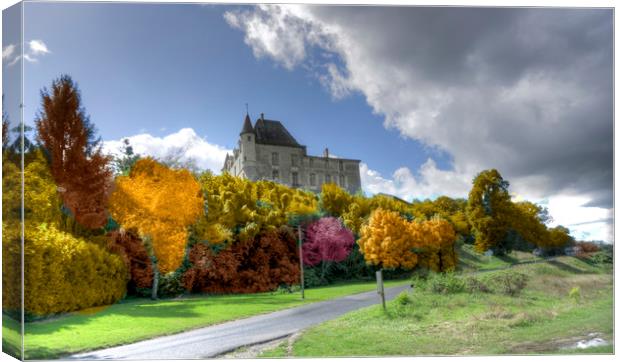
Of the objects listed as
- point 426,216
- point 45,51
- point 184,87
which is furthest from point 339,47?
point 45,51

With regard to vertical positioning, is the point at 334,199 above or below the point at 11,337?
above

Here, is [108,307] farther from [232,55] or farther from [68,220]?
[232,55]

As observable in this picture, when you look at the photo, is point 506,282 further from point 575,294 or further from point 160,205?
point 160,205

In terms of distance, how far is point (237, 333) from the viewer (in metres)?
6.53

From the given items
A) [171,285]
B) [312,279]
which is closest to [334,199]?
[312,279]

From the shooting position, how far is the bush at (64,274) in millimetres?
6270

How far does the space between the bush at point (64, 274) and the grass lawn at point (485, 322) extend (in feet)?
7.44

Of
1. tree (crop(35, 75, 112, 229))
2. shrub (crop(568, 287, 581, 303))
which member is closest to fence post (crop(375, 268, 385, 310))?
shrub (crop(568, 287, 581, 303))

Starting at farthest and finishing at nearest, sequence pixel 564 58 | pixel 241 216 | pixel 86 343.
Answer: pixel 241 216 < pixel 564 58 < pixel 86 343

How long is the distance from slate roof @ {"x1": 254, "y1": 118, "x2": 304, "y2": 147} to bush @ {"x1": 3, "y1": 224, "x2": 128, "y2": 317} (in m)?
2.51

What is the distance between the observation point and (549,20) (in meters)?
7.03

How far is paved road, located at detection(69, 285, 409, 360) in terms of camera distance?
6.26 m

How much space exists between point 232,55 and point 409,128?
8.58 ft

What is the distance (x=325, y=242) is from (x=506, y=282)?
2545 millimetres
